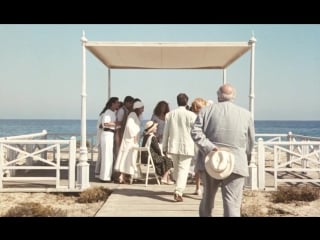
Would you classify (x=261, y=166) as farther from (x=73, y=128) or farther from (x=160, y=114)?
(x=73, y=128)

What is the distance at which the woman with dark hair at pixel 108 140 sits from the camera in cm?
938

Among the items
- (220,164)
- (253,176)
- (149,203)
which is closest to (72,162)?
(149,203)

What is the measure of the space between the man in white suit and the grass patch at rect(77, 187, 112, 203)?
1713 mm

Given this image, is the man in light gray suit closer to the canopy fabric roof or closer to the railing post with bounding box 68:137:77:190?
the canopy fabric roof

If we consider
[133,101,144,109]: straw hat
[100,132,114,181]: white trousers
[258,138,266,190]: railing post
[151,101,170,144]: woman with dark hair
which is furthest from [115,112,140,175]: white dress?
[258,138,266,190]: railing post

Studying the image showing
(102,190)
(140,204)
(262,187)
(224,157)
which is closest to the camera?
(224,157)

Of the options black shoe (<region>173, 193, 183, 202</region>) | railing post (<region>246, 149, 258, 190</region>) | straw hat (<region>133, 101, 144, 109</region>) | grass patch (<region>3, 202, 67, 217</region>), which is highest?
straw hat (<region>133, 101, 144, 109</region>)

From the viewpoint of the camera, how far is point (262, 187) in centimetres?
928

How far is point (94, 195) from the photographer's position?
843 centimetres

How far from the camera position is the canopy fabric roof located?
28.9ft
